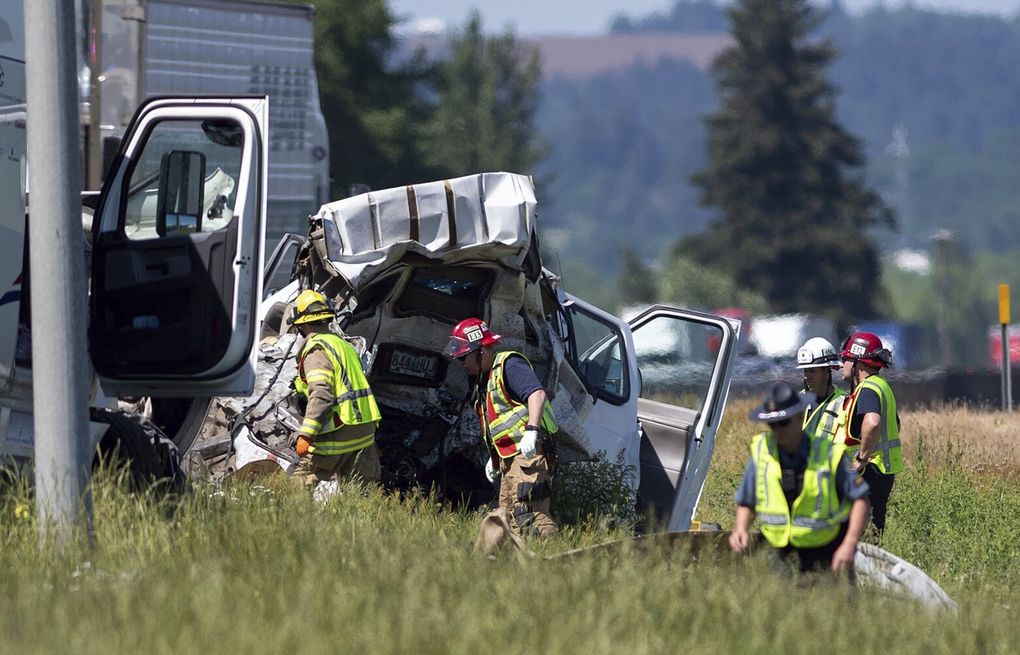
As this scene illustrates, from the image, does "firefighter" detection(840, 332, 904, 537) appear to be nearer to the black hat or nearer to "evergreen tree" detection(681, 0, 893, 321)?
the black hat

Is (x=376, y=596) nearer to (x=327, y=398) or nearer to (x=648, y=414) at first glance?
(x=327, y=398)

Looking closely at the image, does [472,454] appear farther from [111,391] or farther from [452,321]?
[111,391]

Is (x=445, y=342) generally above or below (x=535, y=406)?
above

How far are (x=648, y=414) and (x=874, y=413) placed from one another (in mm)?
2311

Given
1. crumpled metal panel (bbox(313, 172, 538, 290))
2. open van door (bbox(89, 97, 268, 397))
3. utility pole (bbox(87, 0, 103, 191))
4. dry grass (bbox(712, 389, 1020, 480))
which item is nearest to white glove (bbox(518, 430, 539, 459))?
crumpled metal panel (bbox(313, 172, 538, 290))

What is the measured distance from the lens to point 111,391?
29.8 feet

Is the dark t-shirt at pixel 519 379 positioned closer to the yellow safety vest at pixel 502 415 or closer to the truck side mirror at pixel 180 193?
the yellow safety vest at pixel 502 415

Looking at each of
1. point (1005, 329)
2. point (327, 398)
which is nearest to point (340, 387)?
point (327, 398)

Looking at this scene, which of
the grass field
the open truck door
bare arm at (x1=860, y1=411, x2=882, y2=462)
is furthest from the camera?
the open truck door

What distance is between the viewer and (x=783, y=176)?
7419 cm

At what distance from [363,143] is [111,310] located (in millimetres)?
36160

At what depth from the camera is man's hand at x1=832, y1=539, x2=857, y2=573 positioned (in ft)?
23.5

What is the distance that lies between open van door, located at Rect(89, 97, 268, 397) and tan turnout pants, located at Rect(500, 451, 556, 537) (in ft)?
5.96

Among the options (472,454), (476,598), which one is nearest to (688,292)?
(472,454)
